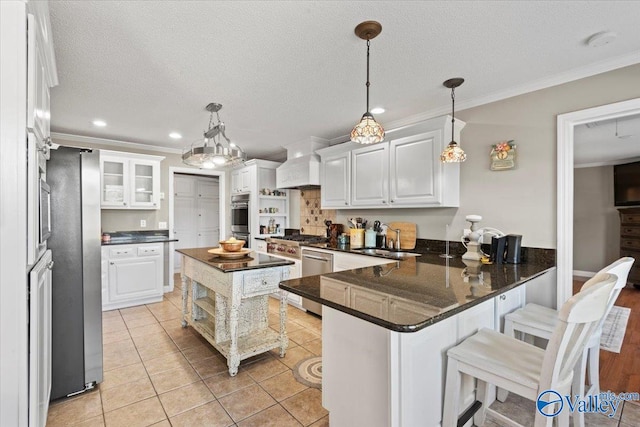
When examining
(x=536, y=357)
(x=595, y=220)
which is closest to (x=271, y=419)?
(x=536, y=357)

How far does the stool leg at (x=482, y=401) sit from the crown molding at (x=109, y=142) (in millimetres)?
5167

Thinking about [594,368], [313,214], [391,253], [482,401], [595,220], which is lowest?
[482,401]

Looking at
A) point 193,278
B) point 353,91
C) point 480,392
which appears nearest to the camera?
point 480,392

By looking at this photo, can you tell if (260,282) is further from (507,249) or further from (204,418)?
(507,249)

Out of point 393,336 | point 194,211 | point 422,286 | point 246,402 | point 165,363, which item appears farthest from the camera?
point 194,211

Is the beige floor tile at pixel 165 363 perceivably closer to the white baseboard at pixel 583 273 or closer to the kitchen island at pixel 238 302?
the kitchen island at pixel 238 302

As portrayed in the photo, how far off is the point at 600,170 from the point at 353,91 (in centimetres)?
605

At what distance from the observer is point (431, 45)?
195 cm

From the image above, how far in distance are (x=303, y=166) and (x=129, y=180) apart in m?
2.55

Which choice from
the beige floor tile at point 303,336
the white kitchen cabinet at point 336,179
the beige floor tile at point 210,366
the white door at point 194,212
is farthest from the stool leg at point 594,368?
the white door at point 194,212

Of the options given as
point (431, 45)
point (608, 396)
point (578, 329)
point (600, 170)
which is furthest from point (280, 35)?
point (600, 170)

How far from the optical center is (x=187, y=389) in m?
2.20

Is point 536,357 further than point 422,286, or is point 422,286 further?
point 422,286

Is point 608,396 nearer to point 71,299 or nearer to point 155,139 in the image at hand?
point 71,299
